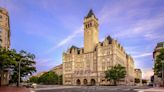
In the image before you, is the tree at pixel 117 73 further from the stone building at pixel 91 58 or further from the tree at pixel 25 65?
the tree at pixel 25 65

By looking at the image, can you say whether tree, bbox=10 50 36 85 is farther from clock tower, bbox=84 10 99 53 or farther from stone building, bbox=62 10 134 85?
clock tower, bbox=84 10 99 53

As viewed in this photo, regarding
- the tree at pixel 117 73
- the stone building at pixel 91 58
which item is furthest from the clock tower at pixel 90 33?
the tree at pixel 117 73

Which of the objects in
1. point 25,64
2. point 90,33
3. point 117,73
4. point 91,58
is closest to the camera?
point 25,64

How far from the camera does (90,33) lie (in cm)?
14462

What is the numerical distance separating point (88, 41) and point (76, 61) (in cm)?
1518

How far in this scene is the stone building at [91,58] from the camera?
5300 inches

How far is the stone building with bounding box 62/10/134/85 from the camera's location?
135m

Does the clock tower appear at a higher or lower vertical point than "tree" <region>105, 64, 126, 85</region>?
higher

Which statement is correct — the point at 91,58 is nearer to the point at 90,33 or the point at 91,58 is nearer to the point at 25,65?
the point at 90,33

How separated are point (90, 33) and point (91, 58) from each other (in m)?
14.1

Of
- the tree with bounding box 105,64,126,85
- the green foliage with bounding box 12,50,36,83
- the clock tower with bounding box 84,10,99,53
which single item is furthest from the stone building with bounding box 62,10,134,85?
the green foliage with bounding box 12,50,36,83

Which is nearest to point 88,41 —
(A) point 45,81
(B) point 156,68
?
(A) point 45,81

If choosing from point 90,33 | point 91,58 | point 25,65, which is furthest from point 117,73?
point 25,65

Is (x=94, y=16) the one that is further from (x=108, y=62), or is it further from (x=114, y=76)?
(x=114, y=76)
